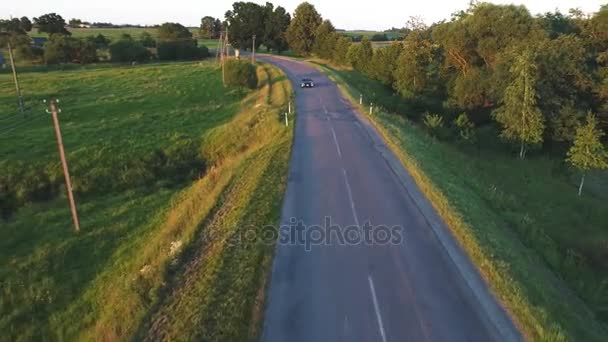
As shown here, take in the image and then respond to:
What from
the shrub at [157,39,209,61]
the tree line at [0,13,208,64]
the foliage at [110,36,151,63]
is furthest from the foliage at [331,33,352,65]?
the foliage at [110,36,151,63]

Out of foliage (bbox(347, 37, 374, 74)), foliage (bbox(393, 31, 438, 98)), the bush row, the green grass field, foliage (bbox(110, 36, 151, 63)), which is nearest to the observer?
the green grass field

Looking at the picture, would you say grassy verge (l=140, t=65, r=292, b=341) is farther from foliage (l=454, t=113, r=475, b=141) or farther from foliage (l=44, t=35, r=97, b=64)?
foliage (l=44, t=35, r=97, b=64)

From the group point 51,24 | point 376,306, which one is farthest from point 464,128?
point 51,24

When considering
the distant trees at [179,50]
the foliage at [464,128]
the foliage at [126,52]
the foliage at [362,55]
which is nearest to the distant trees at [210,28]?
the distant trees at [179,50]

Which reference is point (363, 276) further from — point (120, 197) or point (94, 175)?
point (94, 175)

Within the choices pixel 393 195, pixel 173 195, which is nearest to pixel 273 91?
pixel 173 195

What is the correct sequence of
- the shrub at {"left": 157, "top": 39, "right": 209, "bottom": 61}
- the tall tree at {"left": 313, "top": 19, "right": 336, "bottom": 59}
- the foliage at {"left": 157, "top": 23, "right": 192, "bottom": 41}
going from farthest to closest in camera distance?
the foliage at {"left": 157, "top": 23, "right": 192, "bottom": 41} → the shrub at {"left": 157, "top": 39, "right": 209, "bottom": 61} → the tall tree at {"left": 313, "top": 19, "right": 336, "bottom": 59}
